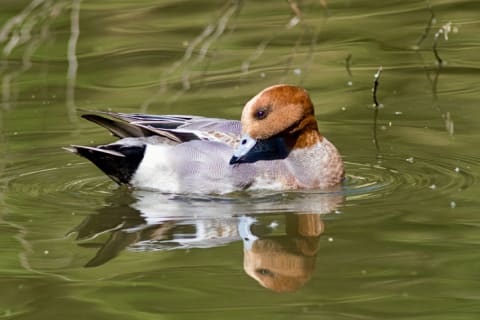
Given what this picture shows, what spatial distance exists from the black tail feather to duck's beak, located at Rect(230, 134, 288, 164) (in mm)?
644

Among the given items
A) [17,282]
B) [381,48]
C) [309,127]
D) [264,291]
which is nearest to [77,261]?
[17,282]

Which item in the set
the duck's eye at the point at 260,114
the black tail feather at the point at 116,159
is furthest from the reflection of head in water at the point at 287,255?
the black tail feather at the point at 116,159

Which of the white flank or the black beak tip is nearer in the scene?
the black beak tip

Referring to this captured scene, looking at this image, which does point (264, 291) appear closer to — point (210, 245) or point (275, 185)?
point (210, 245)

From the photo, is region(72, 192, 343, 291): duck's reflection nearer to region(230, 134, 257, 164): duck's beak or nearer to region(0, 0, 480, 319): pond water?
region(0, 0, 480, 319): pond water

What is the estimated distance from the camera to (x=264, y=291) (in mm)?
5867

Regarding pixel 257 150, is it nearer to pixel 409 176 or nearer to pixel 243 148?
pixel 243 148

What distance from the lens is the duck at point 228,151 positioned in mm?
7766

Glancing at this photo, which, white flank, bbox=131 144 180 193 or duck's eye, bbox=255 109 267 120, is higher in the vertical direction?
duck's eye, bbox=255 109 267 120

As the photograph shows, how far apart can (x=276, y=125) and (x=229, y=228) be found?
3.84ft

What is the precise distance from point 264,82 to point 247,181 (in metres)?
2.89

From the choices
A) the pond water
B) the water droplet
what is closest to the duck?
the pond water

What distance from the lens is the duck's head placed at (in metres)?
→ 7.77

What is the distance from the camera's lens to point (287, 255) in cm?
644
